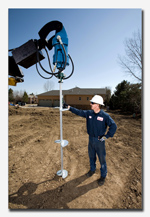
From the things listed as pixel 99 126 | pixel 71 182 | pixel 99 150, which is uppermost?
pixel 99 126

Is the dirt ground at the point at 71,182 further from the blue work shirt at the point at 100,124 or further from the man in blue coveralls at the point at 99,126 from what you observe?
the blue work shirt at the point at 100,124

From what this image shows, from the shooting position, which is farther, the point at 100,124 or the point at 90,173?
the point at 90,173

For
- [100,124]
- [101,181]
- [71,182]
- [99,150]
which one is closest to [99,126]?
[100,124]

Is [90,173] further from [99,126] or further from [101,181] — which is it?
[99,126]

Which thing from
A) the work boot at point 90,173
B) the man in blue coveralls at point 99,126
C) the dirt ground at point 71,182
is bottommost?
the dirt ground at point 71,182

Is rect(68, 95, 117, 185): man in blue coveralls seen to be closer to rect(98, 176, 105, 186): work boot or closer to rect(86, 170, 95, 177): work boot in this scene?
rect(98, 176, 105, 186): work boot

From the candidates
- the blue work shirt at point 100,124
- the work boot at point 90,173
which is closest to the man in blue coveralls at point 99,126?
the blue work shirt at point 100,124

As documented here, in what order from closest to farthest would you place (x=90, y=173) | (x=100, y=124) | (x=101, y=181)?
(x=100, y=124)
(x=101, y=181)
(x=90, y=173)

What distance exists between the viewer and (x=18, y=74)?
183 cm

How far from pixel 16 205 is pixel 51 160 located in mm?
1350

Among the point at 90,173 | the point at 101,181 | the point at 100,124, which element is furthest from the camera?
the point at 90,173

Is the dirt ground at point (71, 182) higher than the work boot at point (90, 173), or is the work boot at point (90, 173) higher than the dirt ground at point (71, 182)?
the work boot at point (90, 173)

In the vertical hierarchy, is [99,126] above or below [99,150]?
above

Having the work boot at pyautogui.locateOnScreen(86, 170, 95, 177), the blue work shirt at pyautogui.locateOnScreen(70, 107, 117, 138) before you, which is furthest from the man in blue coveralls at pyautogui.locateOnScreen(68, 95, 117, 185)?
the work boot at pyautogui.locateOnScreen(86, 170, 95, 177)
